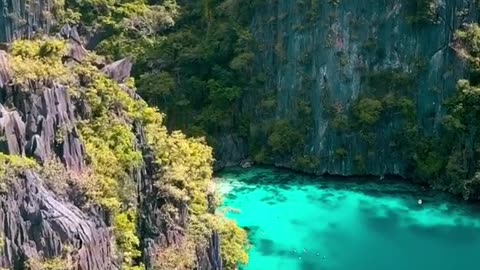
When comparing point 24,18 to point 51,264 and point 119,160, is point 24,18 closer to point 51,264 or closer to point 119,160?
point 119,160

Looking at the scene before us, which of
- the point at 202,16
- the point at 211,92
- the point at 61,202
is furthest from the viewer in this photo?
the point at 202,16

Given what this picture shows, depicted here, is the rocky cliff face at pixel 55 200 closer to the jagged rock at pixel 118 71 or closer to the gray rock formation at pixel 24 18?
A: the jagged rock at pixel 118 71

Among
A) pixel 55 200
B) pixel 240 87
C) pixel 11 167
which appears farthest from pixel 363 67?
pixel 11 167

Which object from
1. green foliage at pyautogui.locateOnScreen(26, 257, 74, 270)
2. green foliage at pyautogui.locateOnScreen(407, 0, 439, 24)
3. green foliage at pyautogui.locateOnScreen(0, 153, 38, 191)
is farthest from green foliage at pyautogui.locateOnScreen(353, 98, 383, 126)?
green foliage at pyautogui.locateOnScreen(26, 257, 74, 270)

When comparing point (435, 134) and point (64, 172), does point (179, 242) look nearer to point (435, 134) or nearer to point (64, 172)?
point (64, 172)

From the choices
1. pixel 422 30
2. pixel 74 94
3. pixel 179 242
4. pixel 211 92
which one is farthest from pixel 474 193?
pixel 74 94

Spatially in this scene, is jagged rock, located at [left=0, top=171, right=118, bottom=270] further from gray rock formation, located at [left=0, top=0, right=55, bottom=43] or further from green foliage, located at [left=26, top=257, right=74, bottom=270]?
gray rock formation, located at [left=0, top=0, right=55, bottom=43]
